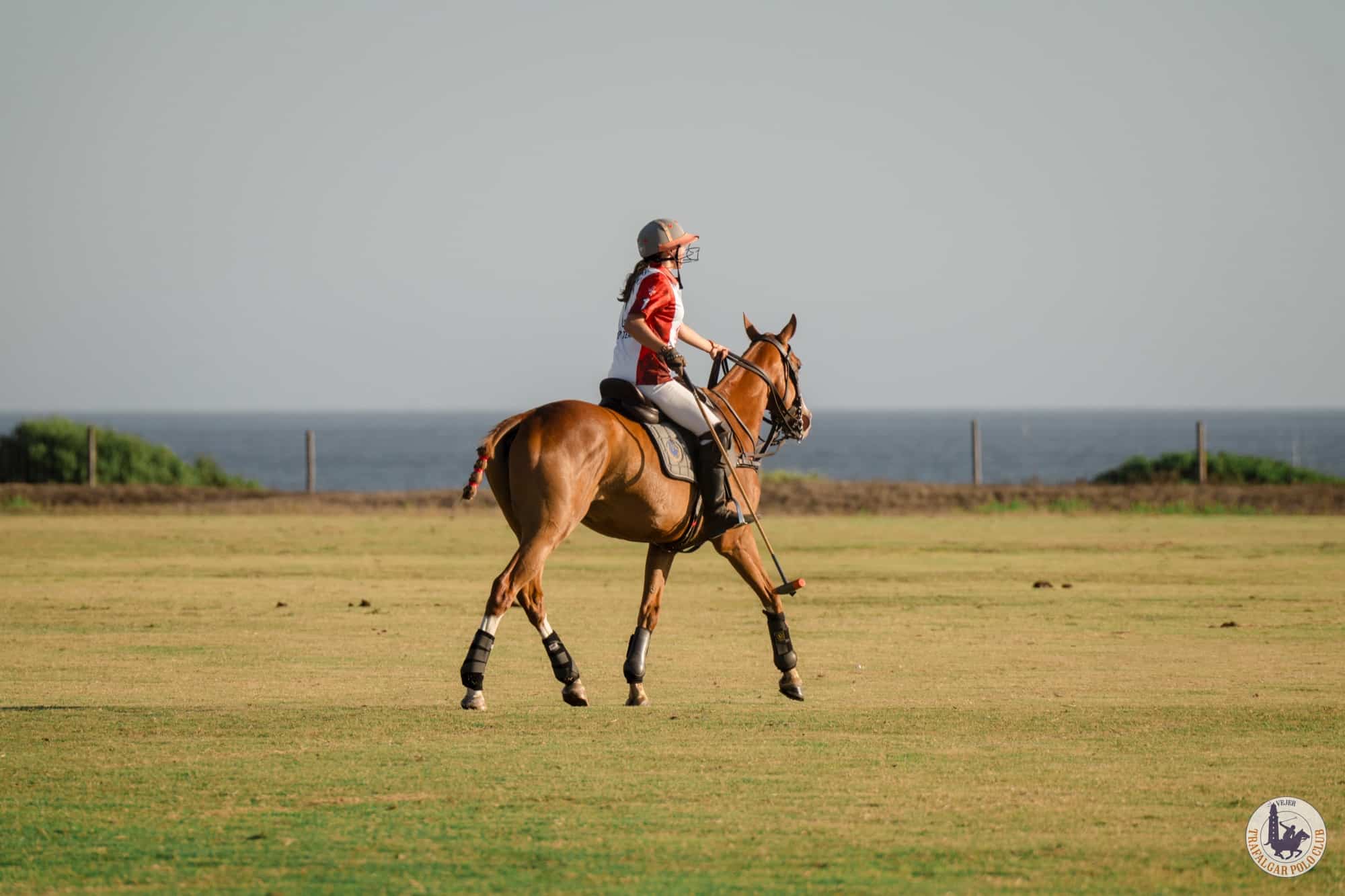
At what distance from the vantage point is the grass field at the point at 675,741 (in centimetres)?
700

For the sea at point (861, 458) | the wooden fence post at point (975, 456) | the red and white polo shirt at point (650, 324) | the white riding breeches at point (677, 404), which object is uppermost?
the red and white polo shirt at point (650, 324)

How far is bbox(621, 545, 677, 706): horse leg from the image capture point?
1150 centimetres

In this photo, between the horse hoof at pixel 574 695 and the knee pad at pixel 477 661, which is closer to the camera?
the knee pad at pixel 477 661

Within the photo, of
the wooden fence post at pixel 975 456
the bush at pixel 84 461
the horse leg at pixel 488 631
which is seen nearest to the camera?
the horse leg at pixel 488 631

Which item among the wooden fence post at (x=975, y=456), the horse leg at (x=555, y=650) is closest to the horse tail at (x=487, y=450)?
the horse leg at (x=555, y=650)

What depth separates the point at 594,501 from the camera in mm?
11562

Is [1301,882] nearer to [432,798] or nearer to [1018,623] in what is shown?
[432,798]

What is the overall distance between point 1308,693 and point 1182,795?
4.07m

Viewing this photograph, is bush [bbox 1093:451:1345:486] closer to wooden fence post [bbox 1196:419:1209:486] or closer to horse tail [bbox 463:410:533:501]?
wooden fence post [bbox 1196:419:1209:486]

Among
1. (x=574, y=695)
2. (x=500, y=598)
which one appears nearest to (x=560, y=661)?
(x=574, y=695)

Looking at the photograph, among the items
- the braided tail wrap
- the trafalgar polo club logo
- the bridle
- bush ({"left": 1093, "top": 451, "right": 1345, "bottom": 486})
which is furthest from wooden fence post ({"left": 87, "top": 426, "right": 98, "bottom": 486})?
the trafalgar polo club logo

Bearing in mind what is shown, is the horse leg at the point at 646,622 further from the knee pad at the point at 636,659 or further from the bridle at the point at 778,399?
the bridle at the point at 778,399

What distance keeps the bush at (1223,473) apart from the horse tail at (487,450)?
32630mm

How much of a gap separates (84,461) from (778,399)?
121 feet
